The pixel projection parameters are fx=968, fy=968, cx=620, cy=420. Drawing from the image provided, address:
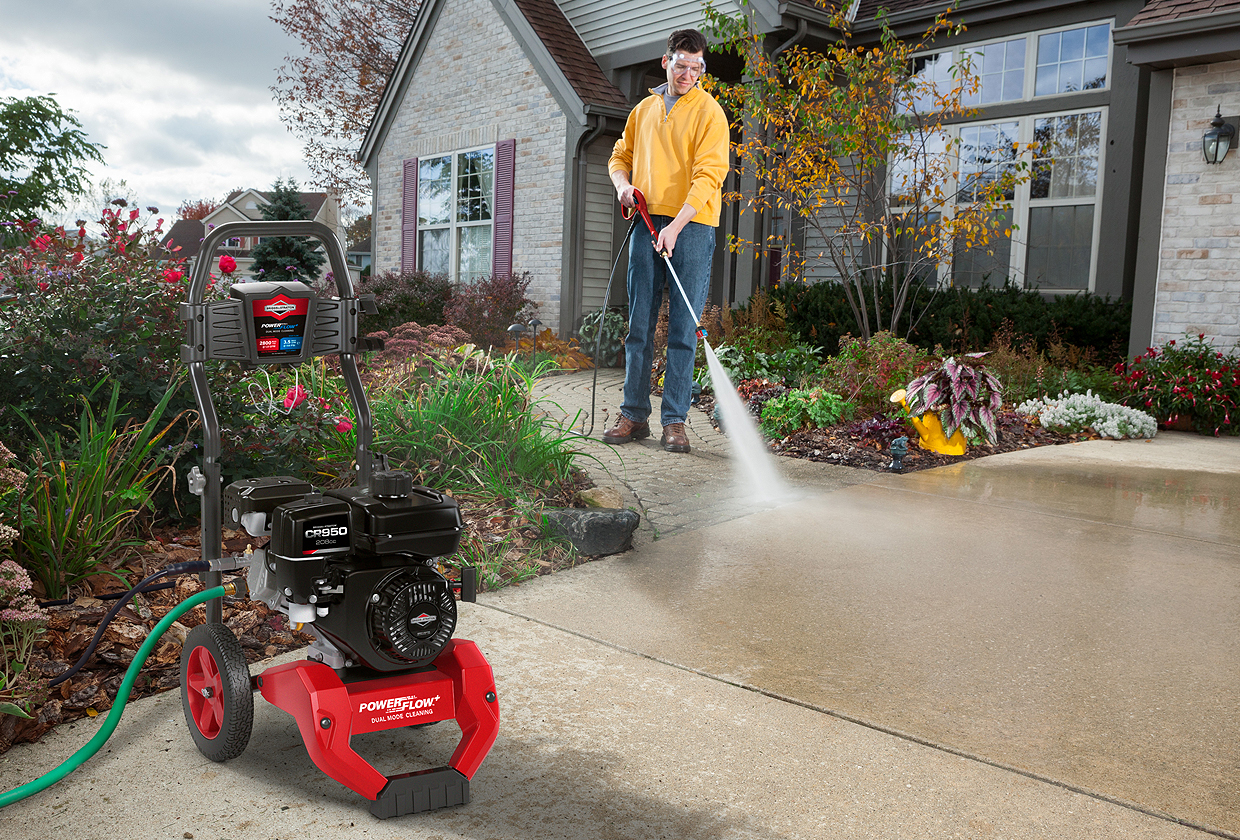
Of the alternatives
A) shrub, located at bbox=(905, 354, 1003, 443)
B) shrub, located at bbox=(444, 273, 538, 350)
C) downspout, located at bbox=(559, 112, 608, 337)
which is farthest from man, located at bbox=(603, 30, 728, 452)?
downspout, located at bbox=(559, 112, 608, 337)

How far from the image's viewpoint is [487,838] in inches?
76.7

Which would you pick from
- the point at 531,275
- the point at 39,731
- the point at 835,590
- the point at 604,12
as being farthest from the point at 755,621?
the point at 604,12

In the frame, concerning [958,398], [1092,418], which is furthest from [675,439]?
[1092,418]

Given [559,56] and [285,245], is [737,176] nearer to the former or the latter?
[559,56]

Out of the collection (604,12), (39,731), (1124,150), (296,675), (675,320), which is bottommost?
(39,731)

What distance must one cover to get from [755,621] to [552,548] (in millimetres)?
1076

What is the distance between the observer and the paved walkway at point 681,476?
4.80m

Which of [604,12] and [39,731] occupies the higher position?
[604,12]

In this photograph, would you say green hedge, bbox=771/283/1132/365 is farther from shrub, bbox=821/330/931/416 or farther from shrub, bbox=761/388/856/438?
shrub, bbox=761/388/856/438

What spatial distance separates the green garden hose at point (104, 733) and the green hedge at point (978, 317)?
349 inches

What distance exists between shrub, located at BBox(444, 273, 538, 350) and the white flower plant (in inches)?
255

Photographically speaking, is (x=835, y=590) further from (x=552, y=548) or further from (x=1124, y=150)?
(x=1124, y=150)

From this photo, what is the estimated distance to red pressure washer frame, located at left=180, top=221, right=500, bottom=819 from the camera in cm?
197

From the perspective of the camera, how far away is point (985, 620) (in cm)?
336
